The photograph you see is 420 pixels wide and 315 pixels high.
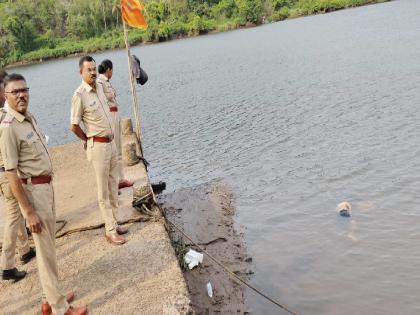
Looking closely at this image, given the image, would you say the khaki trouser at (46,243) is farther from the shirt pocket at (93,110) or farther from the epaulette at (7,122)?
the shirt pocket at (93,110)

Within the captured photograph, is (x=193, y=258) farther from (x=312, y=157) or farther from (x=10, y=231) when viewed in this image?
(x=312, y=157)

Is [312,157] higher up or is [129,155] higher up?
[129,155]

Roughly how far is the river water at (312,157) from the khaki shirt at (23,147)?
3579mm

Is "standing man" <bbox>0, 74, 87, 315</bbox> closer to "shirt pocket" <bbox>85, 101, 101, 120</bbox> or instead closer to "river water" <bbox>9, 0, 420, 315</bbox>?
"shirt pocket" <bbox>85, 101, 101, 120</bbox>

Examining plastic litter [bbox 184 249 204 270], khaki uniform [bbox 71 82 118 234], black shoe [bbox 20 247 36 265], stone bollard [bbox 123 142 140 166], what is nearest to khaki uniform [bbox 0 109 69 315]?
khaki uniform [bbox 71 82 118 234]

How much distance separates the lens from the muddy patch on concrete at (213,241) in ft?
20.6

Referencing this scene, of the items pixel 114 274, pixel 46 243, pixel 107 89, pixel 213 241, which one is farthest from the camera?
pixel 213 241

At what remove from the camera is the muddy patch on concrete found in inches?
248

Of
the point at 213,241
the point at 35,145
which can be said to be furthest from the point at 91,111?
the point at 213,241

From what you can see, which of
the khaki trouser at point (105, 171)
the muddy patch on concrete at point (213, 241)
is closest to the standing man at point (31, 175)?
the khaki trouser at point (105, 171)

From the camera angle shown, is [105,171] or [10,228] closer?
[10,228]

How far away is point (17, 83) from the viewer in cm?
419

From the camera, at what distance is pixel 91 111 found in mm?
5816

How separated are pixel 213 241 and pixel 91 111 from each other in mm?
3501
